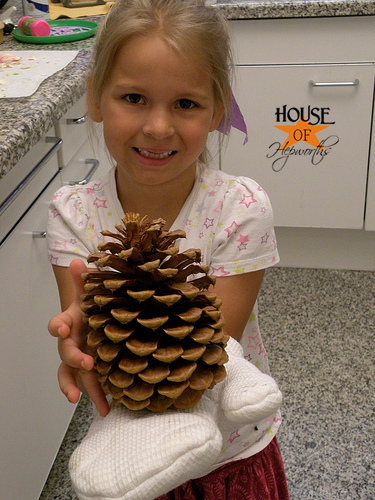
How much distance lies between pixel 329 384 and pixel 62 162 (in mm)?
924

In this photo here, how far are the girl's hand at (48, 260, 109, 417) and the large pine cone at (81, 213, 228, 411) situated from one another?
18 mm

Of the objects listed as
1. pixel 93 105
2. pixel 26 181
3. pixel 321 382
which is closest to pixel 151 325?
pixel 93 105

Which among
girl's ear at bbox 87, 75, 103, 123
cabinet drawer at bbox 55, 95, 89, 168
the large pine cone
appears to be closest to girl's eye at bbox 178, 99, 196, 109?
girl's ear at bbox 87, 75, 103, 123

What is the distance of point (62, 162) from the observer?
52.6 inches

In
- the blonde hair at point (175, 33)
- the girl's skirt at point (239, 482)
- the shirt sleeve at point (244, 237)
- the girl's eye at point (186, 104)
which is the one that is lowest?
the girl's skirt at point (239, 482)

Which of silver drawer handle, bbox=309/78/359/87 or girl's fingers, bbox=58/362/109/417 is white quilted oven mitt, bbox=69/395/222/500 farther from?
silver drawer handle, bbox=309/78/359/87

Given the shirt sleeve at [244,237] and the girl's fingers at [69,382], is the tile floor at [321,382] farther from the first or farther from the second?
the girl's fingers at [69,382]

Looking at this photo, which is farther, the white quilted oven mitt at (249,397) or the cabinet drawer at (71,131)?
the cabinet drawer at (71,131)

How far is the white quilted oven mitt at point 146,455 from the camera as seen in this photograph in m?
0.44

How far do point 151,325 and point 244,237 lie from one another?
0.32m

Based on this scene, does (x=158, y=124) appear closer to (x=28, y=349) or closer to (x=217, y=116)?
(x=217, y=116)

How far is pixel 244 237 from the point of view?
79 cm

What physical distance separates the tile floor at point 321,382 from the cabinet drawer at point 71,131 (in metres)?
0.65

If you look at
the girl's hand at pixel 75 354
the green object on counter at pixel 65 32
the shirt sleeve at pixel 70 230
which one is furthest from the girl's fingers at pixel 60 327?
the green object on counter at pixel 65 32
